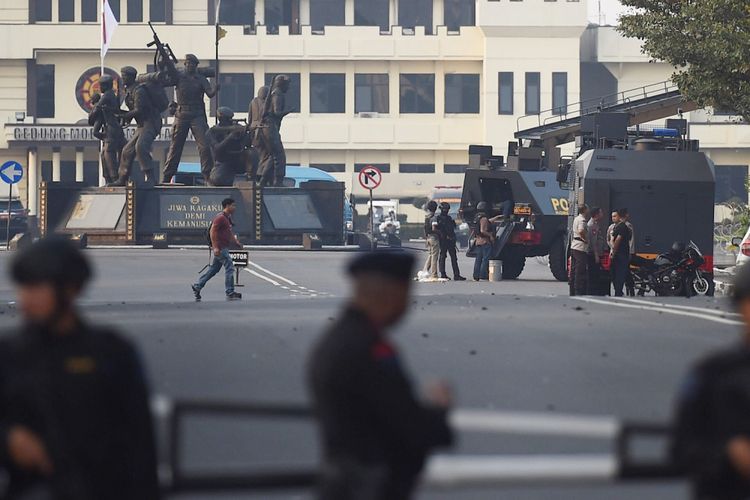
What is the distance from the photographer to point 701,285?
91.4 feet

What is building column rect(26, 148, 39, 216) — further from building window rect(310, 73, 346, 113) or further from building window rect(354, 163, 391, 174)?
building window rect(354, 163, 391, 174)

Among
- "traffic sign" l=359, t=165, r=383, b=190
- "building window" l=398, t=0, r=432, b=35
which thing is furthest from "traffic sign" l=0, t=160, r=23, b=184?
"building window" l=398, t=0, r=432, b=35

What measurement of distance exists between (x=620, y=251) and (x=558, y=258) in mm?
9314

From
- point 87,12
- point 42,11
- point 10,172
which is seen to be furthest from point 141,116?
point 42,11

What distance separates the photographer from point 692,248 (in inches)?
1120

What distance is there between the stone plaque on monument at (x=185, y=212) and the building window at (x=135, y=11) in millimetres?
39332

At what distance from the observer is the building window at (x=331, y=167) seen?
89.4 metres

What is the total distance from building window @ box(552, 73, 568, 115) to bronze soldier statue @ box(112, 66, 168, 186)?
3971 centimetres

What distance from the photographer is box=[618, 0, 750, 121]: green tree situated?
3459cm

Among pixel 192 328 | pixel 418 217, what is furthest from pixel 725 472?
pixel 418 217

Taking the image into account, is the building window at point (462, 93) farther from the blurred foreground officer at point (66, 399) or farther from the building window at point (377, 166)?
the blurred foreground officer at point (66, 399)

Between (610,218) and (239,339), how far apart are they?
15.1 meters

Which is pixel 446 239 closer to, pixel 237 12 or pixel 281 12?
pixel 281 12

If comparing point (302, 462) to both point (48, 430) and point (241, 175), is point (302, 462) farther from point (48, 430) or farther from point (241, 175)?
point (241, 175)
